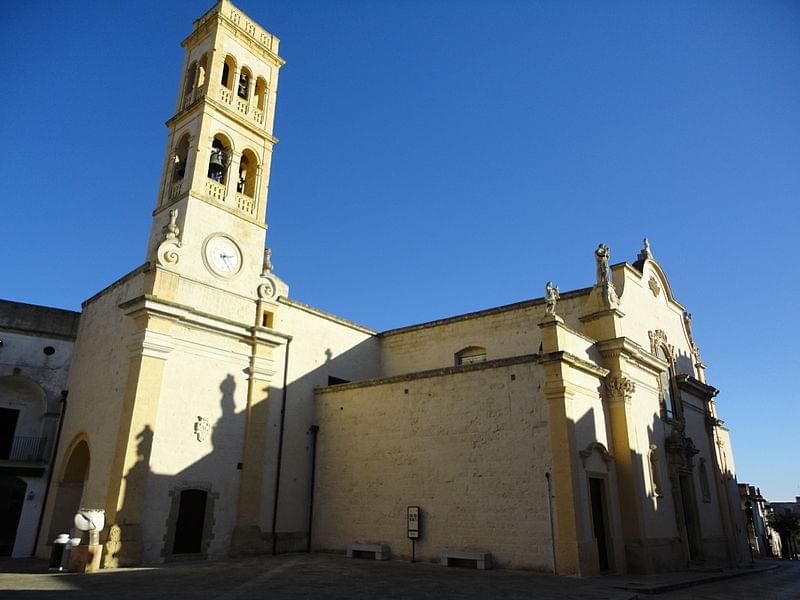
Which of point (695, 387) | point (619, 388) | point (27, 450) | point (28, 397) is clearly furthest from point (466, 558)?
point (28, 397)

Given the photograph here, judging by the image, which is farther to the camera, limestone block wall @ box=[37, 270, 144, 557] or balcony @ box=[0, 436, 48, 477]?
balcony @ box=[0, 436, 48, 477]

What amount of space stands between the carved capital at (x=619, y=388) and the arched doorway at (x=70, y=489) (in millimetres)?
17581

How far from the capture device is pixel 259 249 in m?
22.7

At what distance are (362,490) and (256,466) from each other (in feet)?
12.2

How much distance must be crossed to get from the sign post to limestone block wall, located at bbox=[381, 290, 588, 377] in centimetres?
734

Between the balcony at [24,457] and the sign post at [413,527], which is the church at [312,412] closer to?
the sign post at [413,527]

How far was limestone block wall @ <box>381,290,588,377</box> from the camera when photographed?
22.5m

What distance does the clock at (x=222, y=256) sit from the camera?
68.2 ft

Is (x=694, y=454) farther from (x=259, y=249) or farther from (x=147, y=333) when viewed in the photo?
(x=147, y=333)

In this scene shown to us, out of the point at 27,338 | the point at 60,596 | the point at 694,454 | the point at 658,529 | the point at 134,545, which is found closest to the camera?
the point at 60,596

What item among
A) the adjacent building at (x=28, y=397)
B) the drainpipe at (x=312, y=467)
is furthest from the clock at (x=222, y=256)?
the adjacent building at (x=28, y=397)

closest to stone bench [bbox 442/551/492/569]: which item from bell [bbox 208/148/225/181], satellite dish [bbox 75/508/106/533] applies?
satellite dish [bbox 75/508/106/533]

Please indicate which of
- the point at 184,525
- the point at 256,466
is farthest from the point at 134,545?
the point at 256,466

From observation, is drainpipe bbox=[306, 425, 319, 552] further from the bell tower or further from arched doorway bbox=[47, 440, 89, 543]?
arched doorway bbox=[47, 440, 89, 543]
